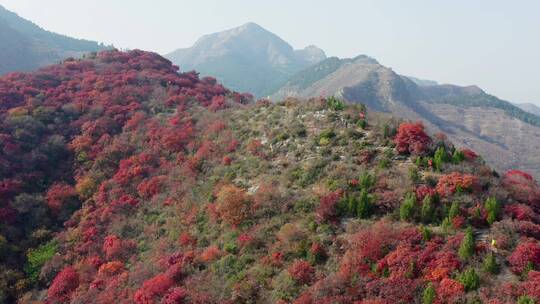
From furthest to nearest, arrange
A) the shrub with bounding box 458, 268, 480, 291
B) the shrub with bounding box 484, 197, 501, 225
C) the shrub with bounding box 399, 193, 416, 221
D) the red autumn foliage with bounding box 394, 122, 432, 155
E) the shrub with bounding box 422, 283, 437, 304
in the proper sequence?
the red autumn foliage with bounding box 394, 122, 432, 155
the shrub with bounding box 399, 193, 416, 221
the shrub with bounding box 484, 197, 501, 225
the shrub with bounding box 458, 268, 480, 291
the shrub with bounding box 422, 283, 437, 304

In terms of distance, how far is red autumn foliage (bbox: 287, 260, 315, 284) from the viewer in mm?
20891

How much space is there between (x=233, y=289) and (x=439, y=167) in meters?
14.1

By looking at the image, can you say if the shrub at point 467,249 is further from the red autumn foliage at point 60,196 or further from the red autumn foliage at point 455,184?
the red autumn foliage at point 60,196

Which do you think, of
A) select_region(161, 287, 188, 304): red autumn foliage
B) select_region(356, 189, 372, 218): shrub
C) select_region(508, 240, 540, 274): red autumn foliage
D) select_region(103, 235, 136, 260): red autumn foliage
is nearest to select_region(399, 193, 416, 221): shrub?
select_region(356, 189, 372, 218): shrub

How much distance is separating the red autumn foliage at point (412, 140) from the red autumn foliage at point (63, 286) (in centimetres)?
2294

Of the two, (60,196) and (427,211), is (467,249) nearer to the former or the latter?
(427,211)

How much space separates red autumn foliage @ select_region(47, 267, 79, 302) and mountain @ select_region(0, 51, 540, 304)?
0.39ft

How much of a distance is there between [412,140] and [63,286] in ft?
80.2

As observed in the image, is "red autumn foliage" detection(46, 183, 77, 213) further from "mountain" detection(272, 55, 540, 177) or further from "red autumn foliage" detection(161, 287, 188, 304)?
"mountain" detection(272, 55, 540, 177)

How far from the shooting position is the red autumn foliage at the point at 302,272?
2089 centimetres

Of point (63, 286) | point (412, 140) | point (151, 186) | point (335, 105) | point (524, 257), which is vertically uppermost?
point (335, 105)

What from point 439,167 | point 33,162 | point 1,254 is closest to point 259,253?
point 439,167

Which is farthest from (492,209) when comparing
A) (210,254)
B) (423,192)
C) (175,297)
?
(175,297)

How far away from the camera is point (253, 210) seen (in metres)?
27.6
